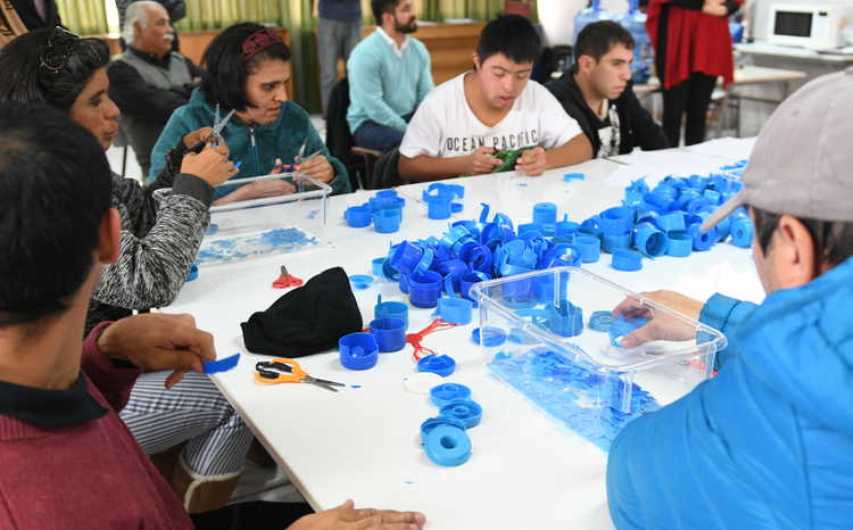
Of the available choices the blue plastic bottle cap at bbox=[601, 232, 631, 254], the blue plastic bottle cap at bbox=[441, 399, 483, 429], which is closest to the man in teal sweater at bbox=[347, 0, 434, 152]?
the blue plastic bottle cap at bbox=[601, 232, 631, 254]

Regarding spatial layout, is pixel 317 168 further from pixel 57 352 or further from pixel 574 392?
pixel 57 352

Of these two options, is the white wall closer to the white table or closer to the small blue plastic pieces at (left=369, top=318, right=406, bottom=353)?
the white table

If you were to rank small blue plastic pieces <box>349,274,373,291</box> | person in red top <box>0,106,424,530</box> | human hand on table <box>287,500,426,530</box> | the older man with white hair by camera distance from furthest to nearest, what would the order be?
the older man with white hair, small blue plastic pieces <box>349,274,373,291</box>, human hand on table <box>287,500,426,530</box>, person in red top <box>0,106,424,530</box>

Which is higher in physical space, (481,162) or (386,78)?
(386,78)

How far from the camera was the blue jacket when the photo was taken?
2.21 feet

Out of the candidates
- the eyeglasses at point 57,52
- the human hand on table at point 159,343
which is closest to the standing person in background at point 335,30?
the eyeglasses at point 57,52

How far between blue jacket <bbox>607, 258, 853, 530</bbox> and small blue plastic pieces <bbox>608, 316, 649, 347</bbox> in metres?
0.53

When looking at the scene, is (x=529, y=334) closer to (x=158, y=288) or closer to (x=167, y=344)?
(x=167, y=344)

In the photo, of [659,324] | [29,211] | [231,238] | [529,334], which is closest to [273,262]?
[231,238]

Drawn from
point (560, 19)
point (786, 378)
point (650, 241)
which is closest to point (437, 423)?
point (786, 378)

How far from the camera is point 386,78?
4.14 meters

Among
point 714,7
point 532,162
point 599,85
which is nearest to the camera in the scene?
point 532,162

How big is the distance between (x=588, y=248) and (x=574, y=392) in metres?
0.67

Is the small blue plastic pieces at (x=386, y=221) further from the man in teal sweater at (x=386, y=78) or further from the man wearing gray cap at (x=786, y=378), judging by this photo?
the man in teal sweater at (x=386, y=78)
